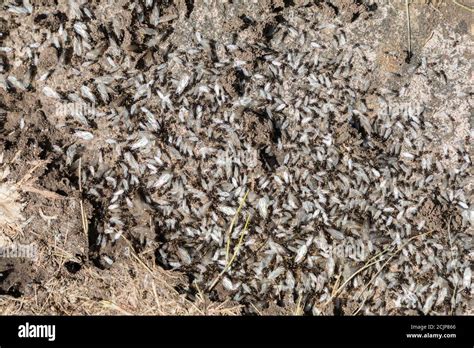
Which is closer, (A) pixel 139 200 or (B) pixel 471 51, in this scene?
(A) pixel 139 200

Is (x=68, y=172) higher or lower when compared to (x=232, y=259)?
higher

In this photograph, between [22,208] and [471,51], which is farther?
[471,51]

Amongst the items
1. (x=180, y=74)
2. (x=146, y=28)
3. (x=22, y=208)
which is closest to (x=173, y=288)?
(x=22, y=208)

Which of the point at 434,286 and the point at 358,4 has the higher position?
the point at 358,4
